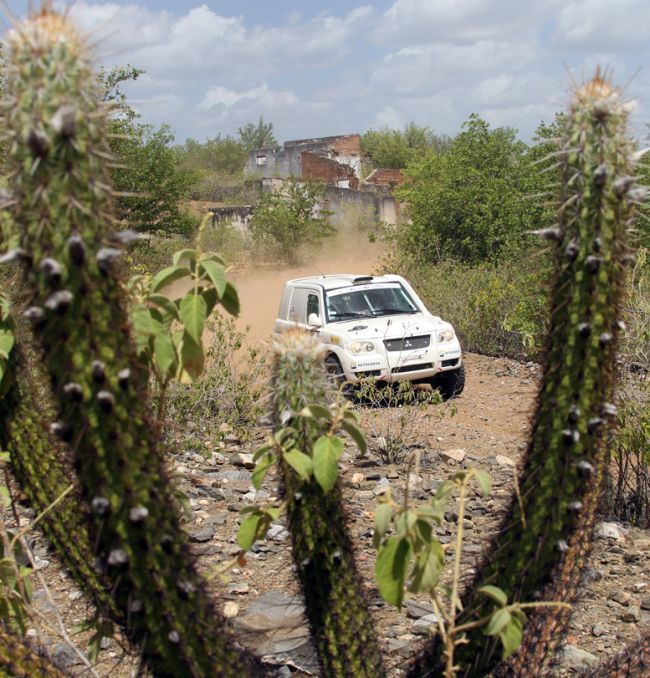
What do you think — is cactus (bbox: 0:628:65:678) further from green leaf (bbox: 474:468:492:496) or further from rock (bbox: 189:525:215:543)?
rock (bbox: 189:525:215:543)

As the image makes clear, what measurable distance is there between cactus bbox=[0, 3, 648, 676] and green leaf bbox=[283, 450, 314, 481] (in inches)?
5.9

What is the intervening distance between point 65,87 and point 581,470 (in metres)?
1.66

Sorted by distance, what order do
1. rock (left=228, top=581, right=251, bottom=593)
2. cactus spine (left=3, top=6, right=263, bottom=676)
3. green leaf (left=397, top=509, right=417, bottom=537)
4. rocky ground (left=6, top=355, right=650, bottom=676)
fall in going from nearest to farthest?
cactus spine (left=3, top=6, right=263, bottom=676)
green leaf (left=397, top=509, right=417, bottom=537)
rocky ground (left=6, top=355, right=650, bottom=676)
rock (left=228, top=581, right=251, bottom=593)

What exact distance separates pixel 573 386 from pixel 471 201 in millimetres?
20001

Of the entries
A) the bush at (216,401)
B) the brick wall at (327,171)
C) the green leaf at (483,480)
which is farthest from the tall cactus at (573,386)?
the brick wall at (327,171)

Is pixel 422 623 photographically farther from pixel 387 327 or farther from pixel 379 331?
pixel 379 331

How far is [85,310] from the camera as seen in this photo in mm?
1863

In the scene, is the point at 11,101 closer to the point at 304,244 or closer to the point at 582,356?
the point at 582,356

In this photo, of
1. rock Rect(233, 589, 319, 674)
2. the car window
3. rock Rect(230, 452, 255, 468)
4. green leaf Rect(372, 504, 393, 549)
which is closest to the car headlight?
the car window

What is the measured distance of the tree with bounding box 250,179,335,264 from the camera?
114 ft

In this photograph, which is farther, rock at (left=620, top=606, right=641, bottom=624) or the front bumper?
the front bumper

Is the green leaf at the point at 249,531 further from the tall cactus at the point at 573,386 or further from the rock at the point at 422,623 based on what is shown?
the rock at the point at 422,623

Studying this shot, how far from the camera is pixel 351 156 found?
46500 millimetres

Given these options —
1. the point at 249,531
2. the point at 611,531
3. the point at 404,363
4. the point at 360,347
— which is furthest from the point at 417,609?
the point at 404,363
